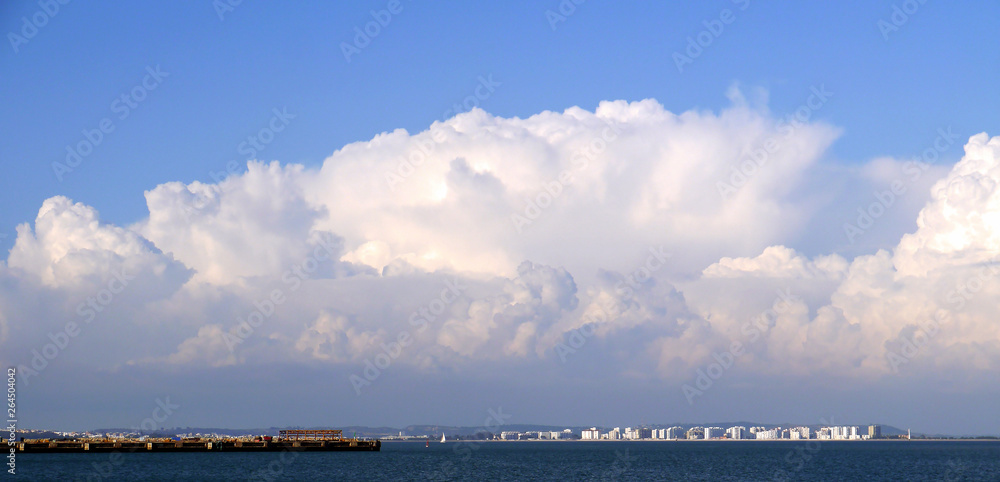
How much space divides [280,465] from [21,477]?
39975mm

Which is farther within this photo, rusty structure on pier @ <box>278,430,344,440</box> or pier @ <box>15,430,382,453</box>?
rusty structure on pier @ <box>278,430,344,440</box>

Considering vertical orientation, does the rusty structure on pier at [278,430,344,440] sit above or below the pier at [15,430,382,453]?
above

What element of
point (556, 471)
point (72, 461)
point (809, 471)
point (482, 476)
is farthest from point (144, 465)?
point (809, 471)

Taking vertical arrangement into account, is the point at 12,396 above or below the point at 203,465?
above

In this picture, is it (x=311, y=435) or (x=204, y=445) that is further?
(x=311, y=435)

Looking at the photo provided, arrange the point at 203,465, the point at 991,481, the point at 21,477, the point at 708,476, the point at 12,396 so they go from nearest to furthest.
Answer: the point at 12,396, the point at 21,477, the point at 991,481, the point at 708,476, the point at 203,465

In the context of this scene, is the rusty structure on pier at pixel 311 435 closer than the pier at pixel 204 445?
No

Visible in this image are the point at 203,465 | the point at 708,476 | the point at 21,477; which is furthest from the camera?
the point at 203,465

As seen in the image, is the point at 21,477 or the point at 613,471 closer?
the point at 21,477

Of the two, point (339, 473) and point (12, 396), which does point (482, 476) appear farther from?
point (12, 396)

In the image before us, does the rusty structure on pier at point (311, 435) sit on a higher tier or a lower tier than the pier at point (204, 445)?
higher

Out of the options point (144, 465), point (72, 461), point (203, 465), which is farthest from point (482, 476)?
point (72, 461)

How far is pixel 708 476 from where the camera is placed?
131m

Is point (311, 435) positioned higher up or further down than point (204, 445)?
higher up
